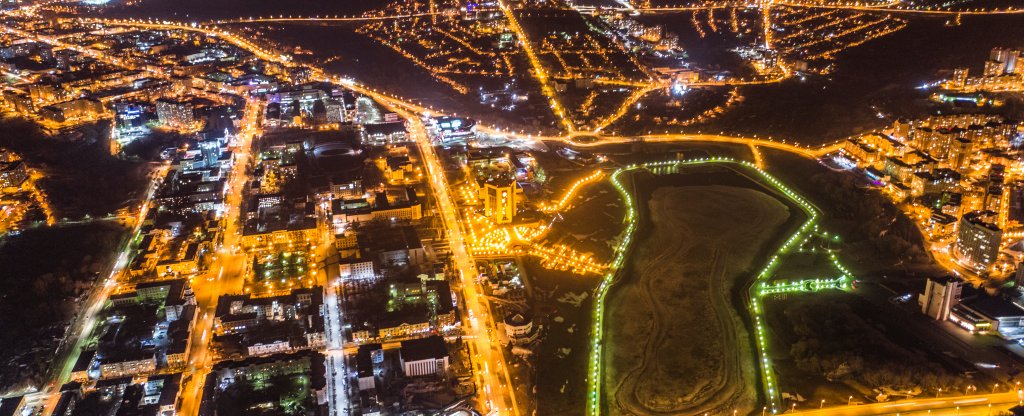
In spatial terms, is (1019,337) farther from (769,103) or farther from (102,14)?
(102,14)

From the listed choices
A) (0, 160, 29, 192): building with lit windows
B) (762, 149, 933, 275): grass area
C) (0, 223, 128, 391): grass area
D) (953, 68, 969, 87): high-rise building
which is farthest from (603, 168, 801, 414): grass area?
(0, 160, 29, 192): building with lit windows

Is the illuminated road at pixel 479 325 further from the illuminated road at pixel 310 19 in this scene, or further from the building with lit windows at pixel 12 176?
the illuminated road at pixel 310 19

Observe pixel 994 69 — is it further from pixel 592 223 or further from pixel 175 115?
pixel 175 115

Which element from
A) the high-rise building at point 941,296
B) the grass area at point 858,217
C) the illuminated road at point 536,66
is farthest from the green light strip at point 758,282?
the illuminated road at point 536,66

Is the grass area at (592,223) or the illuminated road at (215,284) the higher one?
the grass area at (592,223)

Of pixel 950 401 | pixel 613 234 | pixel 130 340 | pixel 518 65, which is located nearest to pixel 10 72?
pixel 518 65

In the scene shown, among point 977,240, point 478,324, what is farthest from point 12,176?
point 977,240
